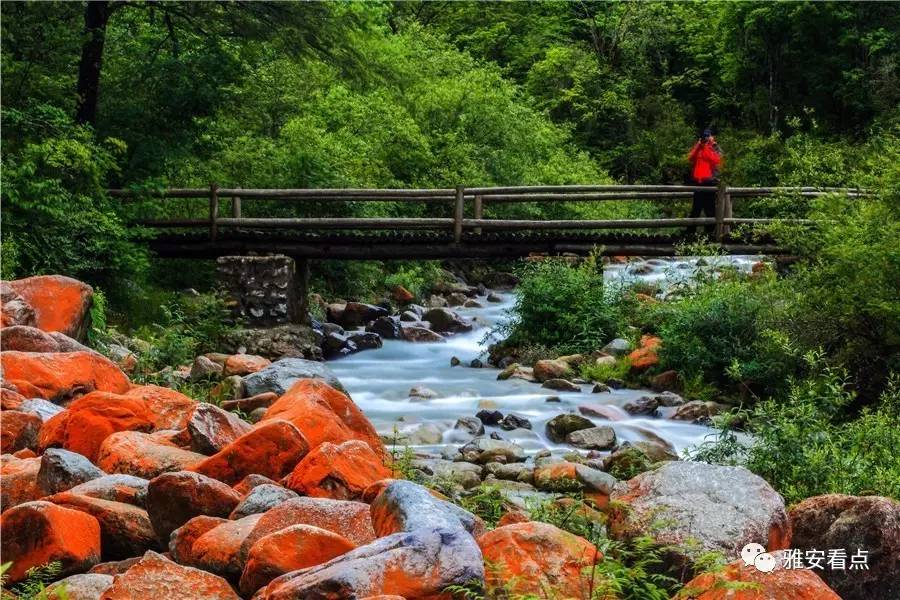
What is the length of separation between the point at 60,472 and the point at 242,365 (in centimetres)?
569

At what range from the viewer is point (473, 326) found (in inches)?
665

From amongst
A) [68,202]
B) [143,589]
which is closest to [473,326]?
[68,202]

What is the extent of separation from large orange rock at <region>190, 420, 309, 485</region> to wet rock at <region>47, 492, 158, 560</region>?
0.70 meters

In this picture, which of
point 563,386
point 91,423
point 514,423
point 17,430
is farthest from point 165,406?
point 563,386

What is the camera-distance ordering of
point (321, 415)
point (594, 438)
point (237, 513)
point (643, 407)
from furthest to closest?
1. point (643, 407)
2. point (594, 438)
3. point (321, 415)
4. point (237, 513)

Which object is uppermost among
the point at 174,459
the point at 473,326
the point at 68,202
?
the point at 68,202

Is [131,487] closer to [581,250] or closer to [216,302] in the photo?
[216,302]

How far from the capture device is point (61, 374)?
324 inches

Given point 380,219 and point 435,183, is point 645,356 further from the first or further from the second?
point 435,183

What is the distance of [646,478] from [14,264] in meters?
7.92

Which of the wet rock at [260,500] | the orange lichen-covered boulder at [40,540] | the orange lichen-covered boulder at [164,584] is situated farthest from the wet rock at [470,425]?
the orange lichen-covered boulder at [164,584]

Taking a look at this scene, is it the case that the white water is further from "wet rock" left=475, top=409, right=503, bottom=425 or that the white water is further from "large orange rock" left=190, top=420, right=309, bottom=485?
"large orange rock" left=190, top=420, right=309, bottom=485

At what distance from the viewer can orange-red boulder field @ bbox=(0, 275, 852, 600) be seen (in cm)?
398

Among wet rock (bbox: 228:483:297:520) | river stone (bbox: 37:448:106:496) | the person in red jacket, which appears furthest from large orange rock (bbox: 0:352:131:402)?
the person in red jacket
